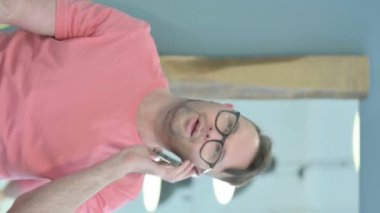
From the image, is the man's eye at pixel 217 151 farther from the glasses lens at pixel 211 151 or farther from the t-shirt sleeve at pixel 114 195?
the t-shirt sleeve at pixel 114 195

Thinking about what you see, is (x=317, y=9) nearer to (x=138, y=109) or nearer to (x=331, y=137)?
(x=331, y=137)

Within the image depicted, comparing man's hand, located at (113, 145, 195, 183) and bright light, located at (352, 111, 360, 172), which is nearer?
man's hand, located at (113, 145, 195, 183)

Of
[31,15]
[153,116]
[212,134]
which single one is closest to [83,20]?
[31,15]

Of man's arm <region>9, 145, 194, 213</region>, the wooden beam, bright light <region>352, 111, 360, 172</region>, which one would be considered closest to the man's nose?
man's arm <region>9, 145, 194, 213</region>

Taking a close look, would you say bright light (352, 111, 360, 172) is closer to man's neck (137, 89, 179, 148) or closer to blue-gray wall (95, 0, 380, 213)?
blue-gray wall (95, 0, 380, 213)

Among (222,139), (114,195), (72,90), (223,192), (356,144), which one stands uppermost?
(72,90)

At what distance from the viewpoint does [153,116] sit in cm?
128

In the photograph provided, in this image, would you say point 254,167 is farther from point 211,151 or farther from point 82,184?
point 82,184

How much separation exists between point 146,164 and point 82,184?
141mm

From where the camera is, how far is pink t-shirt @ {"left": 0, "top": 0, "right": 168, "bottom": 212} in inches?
46.6

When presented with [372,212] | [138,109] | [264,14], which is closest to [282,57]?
[264,14]

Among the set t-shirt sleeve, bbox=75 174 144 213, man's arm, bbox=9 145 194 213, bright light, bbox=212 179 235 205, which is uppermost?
man's arm, bbox=9 145 194 213

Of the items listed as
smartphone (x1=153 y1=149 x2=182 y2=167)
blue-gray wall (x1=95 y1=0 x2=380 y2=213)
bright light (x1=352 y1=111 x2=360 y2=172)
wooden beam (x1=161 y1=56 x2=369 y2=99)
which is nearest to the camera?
smartphone (x1=153 y1=149 x2=182 y2=167)

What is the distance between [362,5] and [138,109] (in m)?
1.17
